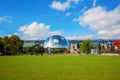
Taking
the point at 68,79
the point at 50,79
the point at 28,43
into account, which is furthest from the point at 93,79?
the point at 28,43

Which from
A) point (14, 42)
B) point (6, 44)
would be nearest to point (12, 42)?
point (14, 42)

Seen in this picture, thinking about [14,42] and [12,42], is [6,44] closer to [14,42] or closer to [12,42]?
[12,42]

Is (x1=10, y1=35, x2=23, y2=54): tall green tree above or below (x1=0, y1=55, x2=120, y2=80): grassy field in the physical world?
above

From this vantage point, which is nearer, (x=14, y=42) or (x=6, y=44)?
(x=6, y=44)

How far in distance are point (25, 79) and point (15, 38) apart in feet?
374

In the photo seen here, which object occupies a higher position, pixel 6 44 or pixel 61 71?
pixel 6 44

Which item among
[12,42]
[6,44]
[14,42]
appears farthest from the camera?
[14,42]

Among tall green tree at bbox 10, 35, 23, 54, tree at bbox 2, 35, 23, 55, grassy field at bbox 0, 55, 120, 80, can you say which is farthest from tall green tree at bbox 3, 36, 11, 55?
grassy field at bbox 0, 55, 120, 80

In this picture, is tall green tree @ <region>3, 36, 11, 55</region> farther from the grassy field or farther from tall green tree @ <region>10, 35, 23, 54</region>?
the grassy field

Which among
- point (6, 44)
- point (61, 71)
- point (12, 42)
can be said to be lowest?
point (61, 71)

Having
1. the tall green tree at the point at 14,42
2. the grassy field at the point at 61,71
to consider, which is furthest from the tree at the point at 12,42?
the grassy field at the point at 61,71

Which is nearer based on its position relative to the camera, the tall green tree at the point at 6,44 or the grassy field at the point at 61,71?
the grassy field at the point at 61,71

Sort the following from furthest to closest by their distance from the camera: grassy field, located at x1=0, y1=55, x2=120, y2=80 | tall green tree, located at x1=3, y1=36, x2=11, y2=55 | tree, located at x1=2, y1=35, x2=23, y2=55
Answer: tree, located at x1=2, y1=35, x2=23, y2=55
tall green tree, located at x1=3, y1=36, x2=11, y2=55
grassy field, located at x1=0, y1=55, x2=120, y2=80

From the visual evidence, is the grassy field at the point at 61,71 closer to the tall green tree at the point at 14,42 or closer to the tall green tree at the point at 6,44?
the tall green tree at the point at 6,44
